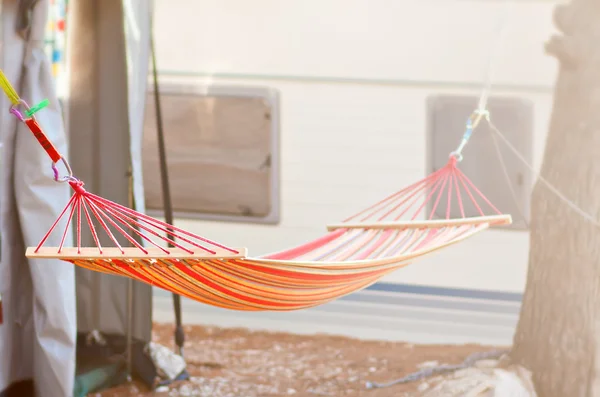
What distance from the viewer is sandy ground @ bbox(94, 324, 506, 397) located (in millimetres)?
3740

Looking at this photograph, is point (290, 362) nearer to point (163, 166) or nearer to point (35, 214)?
point (163, 166)

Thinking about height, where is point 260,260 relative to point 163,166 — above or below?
below

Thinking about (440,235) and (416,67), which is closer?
(440,235)

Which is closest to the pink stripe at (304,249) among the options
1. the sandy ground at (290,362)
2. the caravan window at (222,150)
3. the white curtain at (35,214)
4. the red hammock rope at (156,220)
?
the red hammock rope at (156,220)

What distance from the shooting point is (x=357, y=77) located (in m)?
4.11

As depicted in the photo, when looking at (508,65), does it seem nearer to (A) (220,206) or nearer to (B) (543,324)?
(B) (543,324)

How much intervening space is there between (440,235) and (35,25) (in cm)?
163

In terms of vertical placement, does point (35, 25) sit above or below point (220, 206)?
above

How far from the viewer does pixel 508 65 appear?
3930 millimetres

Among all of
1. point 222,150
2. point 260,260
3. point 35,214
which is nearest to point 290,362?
point 222,150

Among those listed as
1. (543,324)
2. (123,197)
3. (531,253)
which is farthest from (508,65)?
(123,197)

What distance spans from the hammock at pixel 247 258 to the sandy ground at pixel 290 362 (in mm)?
1218

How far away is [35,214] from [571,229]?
2198mm

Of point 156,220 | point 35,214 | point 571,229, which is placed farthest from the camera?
point 571,229
